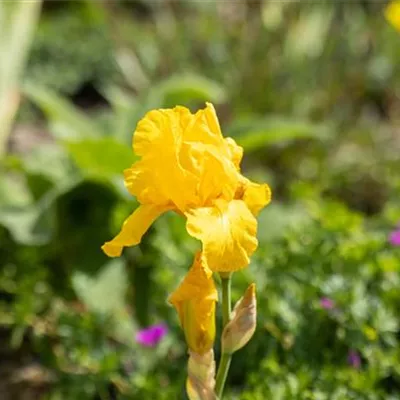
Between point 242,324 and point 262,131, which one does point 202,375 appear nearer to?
point 242,324

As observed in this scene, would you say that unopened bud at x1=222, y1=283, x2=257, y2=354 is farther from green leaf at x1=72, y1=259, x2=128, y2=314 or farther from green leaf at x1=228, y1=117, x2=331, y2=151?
green leaf at x1=228, y1=117, x2=331, y2=151

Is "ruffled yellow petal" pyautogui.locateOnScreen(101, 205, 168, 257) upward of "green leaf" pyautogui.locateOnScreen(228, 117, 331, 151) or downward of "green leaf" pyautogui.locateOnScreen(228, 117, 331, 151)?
upward

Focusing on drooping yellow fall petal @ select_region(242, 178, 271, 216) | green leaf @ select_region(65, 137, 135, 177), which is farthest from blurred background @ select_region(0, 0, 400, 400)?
drooping yellow fall petal @ select_region(242, 178, 271, 216)

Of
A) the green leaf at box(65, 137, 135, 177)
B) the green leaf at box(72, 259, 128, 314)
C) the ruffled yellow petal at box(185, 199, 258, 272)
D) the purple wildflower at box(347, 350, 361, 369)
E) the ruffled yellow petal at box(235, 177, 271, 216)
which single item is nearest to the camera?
the ruffled yellow petal at box(185, 199, 258, 272)

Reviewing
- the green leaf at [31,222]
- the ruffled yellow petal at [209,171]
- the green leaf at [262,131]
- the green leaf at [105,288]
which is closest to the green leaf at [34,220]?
the green leaf at [31,222]

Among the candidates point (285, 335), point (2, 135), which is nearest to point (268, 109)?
point (2, 135)

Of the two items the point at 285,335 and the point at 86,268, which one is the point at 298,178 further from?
the point at 285,335
